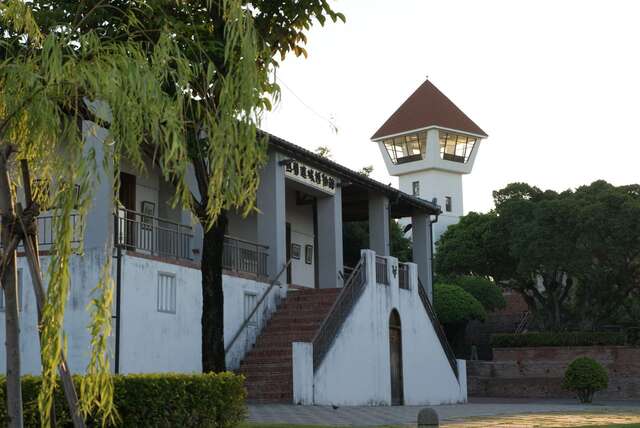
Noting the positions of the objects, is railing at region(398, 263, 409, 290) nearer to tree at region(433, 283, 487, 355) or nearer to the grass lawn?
the grass lawn

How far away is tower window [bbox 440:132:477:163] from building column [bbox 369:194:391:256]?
118 feet

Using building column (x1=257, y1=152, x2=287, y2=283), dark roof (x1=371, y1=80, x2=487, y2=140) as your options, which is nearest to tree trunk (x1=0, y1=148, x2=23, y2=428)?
building column (x1=257, y1=152, x2=287, y2=283)

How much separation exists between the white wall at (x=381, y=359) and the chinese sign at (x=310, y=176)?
2979 mm

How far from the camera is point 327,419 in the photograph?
17.9 meters

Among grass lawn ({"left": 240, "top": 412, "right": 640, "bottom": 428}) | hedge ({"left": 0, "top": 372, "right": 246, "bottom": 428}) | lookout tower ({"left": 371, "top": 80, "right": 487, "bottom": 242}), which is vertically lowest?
grass lawn ({"left": 240, "top": 412, "right": 640, "bottom": 428})

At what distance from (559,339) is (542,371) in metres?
1.42

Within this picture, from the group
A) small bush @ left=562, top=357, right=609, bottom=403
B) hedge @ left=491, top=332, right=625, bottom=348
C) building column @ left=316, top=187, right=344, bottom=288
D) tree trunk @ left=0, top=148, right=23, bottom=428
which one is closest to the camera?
tree trunk @ left=0, top=148, right=23, bottom=428

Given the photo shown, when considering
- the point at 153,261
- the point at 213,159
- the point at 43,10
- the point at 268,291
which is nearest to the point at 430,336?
Result: the point at 268,291

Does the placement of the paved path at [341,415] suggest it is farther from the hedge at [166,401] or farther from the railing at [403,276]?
the railing at [403,276]

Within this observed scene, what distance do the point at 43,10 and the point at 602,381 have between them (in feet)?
75.9

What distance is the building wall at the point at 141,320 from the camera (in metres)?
18.9

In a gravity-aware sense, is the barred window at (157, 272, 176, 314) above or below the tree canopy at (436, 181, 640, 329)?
below

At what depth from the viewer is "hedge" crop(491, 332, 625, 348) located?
3809 centimetres

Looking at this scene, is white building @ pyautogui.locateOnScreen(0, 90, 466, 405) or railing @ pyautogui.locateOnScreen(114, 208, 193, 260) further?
railing @ pyautogui.locateOnScreen(114, 208, 193, 260)
